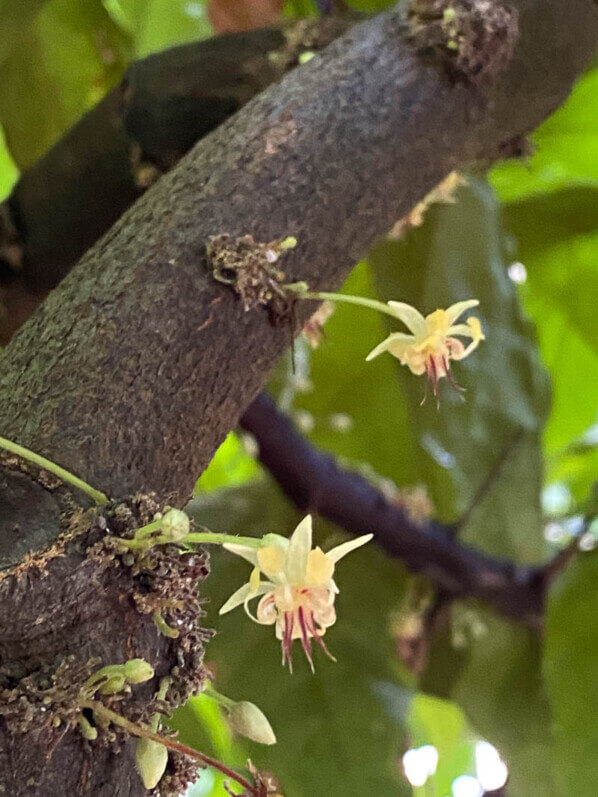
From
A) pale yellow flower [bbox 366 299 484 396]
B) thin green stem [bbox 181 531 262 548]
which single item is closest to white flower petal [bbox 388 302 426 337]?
pale yellow flower [bbox 366 299 484 396]

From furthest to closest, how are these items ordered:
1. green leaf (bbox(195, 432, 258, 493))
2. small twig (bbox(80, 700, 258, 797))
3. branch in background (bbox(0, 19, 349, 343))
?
green leaf (bbox(195, 432, 258, 493)), branch in background (bbox(0, 19, 349, 343)), small twig (bbox(80, 700, 258, 797))

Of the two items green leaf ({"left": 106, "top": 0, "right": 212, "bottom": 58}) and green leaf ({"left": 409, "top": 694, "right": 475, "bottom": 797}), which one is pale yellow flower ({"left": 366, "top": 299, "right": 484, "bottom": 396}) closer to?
green leaf ({"left": 106, "top": 0, "right": 212, "bottom": 58})

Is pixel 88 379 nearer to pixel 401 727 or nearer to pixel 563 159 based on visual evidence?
pixel 401 727

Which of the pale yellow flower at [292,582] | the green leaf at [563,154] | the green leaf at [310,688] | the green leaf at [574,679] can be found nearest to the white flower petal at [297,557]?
the pale yellow flower at [292,582]

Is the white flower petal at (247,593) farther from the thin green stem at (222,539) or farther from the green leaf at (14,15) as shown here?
the green leaf at (14,15)

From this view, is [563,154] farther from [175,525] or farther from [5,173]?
[175,525]

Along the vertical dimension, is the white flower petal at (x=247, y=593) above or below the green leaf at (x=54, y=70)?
below

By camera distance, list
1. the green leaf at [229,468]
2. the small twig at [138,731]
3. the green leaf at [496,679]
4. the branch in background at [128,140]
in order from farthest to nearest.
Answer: the green leaf at [229,468]
the green leaf at [496,679]
the branch in background at [128,140]
the small twig at [138,731]
